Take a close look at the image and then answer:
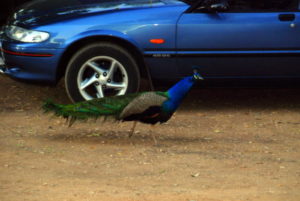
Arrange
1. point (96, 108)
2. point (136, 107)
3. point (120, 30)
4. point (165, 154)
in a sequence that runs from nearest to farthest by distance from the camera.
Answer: point (165, 154) < point (136, 107) < point (96, 108) < point (120, 30)

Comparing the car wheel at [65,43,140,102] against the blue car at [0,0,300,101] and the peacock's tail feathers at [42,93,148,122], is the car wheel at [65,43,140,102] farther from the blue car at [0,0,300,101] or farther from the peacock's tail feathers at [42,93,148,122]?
the peacock's tail feathers at [42,93,148,122]

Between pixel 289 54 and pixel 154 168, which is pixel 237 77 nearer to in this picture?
pixel 289 54

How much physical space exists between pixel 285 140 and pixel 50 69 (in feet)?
8.10

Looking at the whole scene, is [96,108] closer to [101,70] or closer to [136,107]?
[136,107]

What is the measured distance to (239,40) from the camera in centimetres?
809

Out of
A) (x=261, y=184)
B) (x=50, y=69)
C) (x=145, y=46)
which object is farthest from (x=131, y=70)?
(x=261, y=184)

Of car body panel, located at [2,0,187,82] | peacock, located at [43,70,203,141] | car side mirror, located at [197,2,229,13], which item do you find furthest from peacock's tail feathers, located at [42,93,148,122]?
car side mirror, located at [197,2,229,13]

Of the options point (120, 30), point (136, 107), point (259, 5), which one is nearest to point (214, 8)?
point (259, 5)

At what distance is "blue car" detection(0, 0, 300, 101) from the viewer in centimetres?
805

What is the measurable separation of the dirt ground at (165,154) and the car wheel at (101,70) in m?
0.38

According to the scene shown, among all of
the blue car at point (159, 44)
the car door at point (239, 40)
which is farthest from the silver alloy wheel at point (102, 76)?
the car door at point (239, 40)

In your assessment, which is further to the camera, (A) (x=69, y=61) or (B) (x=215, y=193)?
(A) (x=69, y=61)

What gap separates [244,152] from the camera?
6957 mm

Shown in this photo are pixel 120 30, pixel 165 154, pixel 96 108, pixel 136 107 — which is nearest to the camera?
pixel 165 154
